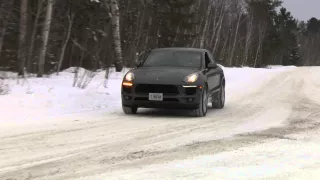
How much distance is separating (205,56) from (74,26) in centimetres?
1648

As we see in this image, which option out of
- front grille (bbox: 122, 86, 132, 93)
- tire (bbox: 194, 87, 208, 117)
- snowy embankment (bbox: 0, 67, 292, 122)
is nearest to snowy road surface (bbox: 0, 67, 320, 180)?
tire (bbox: 194, 87, 208, 117)

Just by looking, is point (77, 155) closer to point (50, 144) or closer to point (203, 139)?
point (50, 144)

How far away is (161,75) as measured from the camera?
9.52 meters

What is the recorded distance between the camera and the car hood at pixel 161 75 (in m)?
9.38

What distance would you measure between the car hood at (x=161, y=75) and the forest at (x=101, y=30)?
659cm

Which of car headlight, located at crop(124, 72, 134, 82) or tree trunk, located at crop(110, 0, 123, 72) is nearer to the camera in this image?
car headlight, located at crop(124, 72, 134, 82)

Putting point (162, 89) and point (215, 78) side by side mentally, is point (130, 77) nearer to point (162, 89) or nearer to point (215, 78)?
point (162, 89)

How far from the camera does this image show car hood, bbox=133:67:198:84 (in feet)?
30.8

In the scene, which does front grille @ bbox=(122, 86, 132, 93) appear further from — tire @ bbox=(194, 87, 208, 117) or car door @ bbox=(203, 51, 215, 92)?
car door @ bbox=(203, 51, 215, 92)

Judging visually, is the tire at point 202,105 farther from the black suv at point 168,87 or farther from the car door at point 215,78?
the car door at point 215,78

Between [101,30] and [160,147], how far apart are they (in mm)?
20390

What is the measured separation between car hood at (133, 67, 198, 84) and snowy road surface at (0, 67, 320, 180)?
782 millimetres

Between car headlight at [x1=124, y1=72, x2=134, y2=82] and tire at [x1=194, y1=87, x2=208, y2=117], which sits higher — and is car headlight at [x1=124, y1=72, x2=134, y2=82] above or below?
above

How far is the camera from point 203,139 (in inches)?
276
